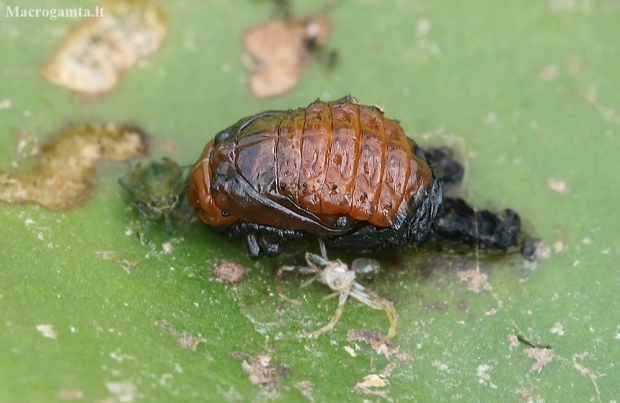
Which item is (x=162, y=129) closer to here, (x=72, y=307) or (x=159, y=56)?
(x=159, y=56)

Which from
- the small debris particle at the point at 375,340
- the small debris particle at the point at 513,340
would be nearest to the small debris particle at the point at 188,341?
the small debris particle at the point at 375,340

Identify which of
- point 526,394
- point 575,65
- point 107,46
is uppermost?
point 575,65

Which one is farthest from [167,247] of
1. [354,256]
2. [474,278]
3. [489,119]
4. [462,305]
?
[489,119]

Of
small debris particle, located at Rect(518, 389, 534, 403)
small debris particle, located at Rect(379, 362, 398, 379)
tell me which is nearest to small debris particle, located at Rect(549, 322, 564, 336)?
small debris particle, located at Rect(518, 389, 534, 403)

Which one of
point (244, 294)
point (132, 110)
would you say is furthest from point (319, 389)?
point (132, 110)

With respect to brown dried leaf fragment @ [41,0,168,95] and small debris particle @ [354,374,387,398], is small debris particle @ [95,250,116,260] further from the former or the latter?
small debris particle @ [354,374,387,398]

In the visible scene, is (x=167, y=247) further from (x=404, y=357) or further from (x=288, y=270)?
(x=404, y=357)

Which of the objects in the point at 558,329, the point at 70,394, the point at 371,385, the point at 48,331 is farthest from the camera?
the point at 558,329

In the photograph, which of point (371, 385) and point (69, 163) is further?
point (69, 163)
